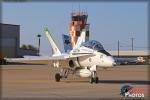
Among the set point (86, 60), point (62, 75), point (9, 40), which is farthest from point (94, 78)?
point (9, 40)

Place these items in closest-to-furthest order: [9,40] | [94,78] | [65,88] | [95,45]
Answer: [65,88], [94,78], [95,45], [9,40]

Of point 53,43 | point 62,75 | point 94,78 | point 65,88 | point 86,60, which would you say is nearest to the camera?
point 65,88

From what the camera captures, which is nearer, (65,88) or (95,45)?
(65,88)

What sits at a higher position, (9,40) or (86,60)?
(9,40)

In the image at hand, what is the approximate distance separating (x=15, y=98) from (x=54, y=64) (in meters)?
11.1

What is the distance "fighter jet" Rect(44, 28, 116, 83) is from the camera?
2286 centimetres

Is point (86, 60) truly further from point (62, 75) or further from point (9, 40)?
point (9, 40)

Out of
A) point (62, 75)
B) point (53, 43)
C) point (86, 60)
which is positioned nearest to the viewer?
point (86, 60)

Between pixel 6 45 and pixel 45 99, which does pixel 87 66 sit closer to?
pixel 45 99

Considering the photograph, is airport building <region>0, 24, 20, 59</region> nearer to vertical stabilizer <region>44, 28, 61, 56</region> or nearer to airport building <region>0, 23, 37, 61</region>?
airport building <region>0, 23, 37, 61</region>

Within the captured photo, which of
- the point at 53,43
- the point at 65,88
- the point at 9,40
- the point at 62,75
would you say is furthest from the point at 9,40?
the point at 65,88

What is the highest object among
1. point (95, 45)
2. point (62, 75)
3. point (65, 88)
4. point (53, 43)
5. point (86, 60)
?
point (53, 43)

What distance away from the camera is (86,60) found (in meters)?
23.9

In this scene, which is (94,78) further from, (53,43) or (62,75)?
(53,43)
